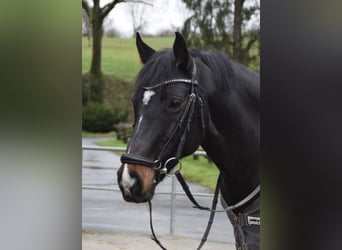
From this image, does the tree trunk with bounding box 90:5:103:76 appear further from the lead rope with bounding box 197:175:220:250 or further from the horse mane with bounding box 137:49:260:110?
the lead rope with bounding box 197:175:220:250

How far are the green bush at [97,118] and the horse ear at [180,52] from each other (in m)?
0.85

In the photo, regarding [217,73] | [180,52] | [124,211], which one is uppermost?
[180,52]

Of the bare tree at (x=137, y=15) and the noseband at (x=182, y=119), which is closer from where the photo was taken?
the noseband at (x=182, y=119)

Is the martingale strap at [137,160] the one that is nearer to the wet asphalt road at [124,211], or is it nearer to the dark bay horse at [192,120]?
the dark bay horse at [192,120]

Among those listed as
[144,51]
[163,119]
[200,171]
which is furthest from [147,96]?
[200,171]

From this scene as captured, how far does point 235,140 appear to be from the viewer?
7.75 ft

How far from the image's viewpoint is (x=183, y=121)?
2.32 metres

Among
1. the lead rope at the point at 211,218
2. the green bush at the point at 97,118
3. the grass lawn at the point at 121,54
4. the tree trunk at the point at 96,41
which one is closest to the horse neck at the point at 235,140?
the lead rope at the point at 211,218

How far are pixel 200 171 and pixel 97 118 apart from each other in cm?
82

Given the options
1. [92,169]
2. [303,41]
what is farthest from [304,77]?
[92,169]

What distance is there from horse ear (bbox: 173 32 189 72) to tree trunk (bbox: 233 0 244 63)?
1.62ft

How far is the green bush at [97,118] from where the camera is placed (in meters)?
3.06

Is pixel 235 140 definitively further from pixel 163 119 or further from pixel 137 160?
pixel 137 160

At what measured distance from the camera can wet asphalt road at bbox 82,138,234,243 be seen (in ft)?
9.34
